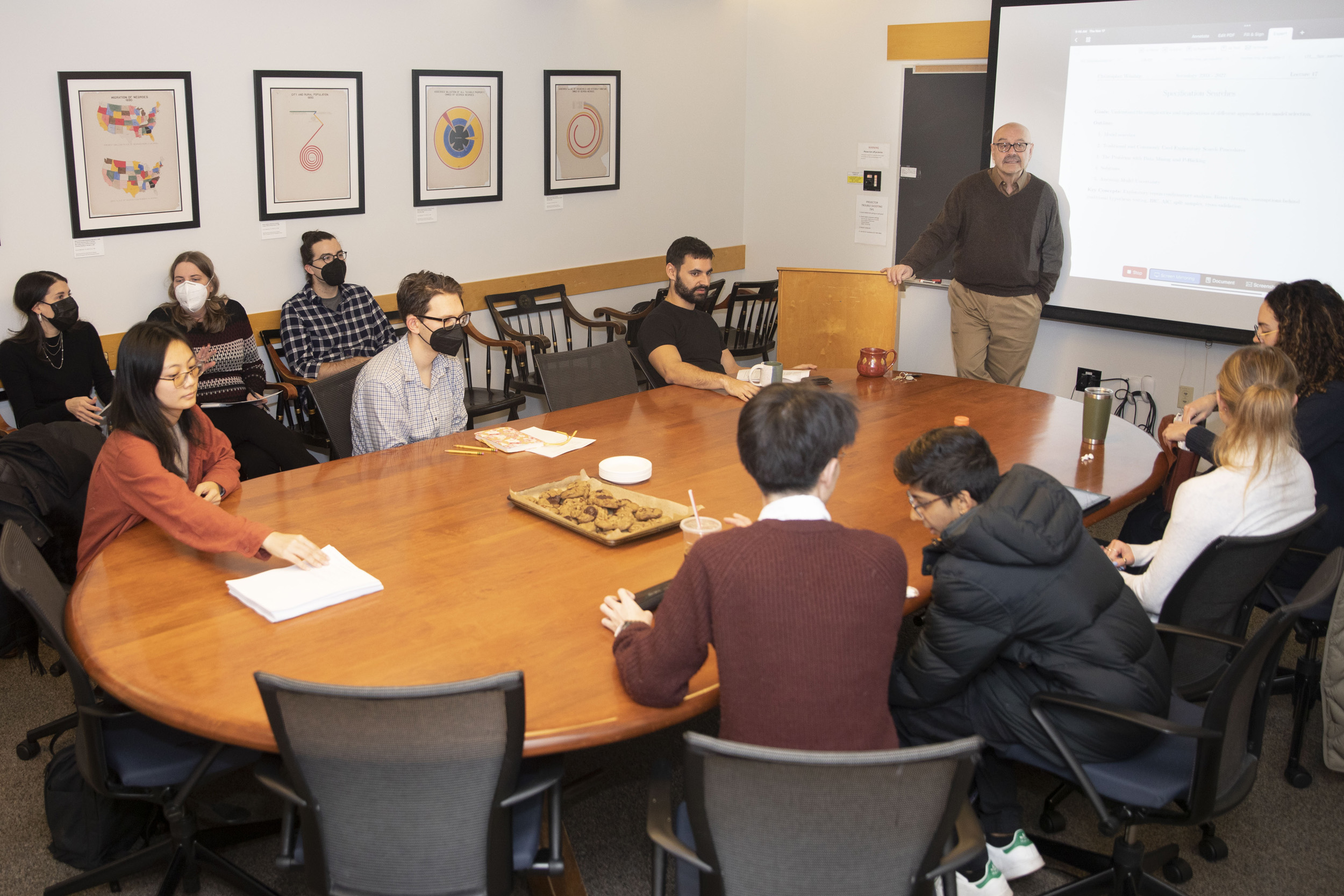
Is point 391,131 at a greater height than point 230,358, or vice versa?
point 391,131

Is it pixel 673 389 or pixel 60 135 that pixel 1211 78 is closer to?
pixel 673 389

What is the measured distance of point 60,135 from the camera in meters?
4.39

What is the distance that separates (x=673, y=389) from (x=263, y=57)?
2.52 metres

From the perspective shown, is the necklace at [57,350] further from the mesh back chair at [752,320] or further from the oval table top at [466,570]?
the mesh back chair at [752,320]

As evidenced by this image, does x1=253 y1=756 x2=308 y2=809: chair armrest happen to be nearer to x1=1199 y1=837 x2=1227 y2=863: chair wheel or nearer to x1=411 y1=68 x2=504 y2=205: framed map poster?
x1=1199 y1=837 x2=1227 y2=863: chair wheel

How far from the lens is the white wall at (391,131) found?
436 centimetres

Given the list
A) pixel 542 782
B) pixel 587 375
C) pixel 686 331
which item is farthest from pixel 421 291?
pixel 542 782

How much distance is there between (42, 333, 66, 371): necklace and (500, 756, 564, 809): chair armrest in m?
3.30

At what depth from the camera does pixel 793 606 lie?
5.57ft

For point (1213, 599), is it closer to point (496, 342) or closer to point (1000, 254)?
point (1000, 254)

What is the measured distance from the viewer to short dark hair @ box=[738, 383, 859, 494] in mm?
1771

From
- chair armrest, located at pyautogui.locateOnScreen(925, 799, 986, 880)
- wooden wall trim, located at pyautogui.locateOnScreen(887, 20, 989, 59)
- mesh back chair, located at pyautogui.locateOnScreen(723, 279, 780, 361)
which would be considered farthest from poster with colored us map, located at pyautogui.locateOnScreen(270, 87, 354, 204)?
chair armrest, located at pyautogui.locateOnScreen(925, 799, 986, 880)

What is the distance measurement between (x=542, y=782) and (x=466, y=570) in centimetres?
67

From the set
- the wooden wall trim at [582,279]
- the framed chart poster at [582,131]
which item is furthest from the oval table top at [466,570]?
the framed chart poster at [582,131]
